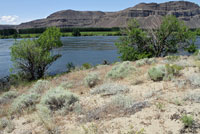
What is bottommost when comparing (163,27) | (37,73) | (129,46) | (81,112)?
(37,73)

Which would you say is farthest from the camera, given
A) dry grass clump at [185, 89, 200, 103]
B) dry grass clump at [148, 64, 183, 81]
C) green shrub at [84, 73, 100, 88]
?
green shrub at [84, 73, 100, 88]

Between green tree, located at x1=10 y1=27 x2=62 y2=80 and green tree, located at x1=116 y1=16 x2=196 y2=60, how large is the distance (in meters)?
7.68

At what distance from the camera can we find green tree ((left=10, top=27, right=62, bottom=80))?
18250 mm

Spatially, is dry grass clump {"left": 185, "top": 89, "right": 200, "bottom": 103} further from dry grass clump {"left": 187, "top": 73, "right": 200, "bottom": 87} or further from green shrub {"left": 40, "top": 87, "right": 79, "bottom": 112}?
green shrub {"left": 40, "top": 87, "right": 79, "bottom": 112}

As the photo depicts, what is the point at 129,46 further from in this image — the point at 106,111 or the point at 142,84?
the point at 106,111

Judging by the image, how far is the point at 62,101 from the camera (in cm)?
517

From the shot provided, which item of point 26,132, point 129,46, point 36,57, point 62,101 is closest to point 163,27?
point 129,46

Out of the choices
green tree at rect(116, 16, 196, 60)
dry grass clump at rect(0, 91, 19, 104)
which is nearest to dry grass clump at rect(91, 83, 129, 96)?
dry grass clump at rect(0, 91, 19, 104)

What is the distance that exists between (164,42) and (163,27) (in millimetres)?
1537

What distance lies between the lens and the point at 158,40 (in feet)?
60.0

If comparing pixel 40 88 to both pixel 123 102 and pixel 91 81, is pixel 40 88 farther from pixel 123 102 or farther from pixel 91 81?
pixel 123 102

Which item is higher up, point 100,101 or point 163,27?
point 163,27

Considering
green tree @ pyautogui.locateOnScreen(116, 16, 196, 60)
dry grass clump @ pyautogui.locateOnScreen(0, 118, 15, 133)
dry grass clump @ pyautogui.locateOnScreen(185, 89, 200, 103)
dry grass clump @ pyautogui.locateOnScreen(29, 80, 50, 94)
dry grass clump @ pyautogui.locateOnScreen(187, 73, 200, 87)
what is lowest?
dry grass clump @ pyautogui.locateOnScreen(0, 118, 15, 133)

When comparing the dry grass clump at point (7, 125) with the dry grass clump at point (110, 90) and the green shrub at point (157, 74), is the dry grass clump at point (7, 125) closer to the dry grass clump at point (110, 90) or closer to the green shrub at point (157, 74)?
the dry grass clump at point (110, 90)
